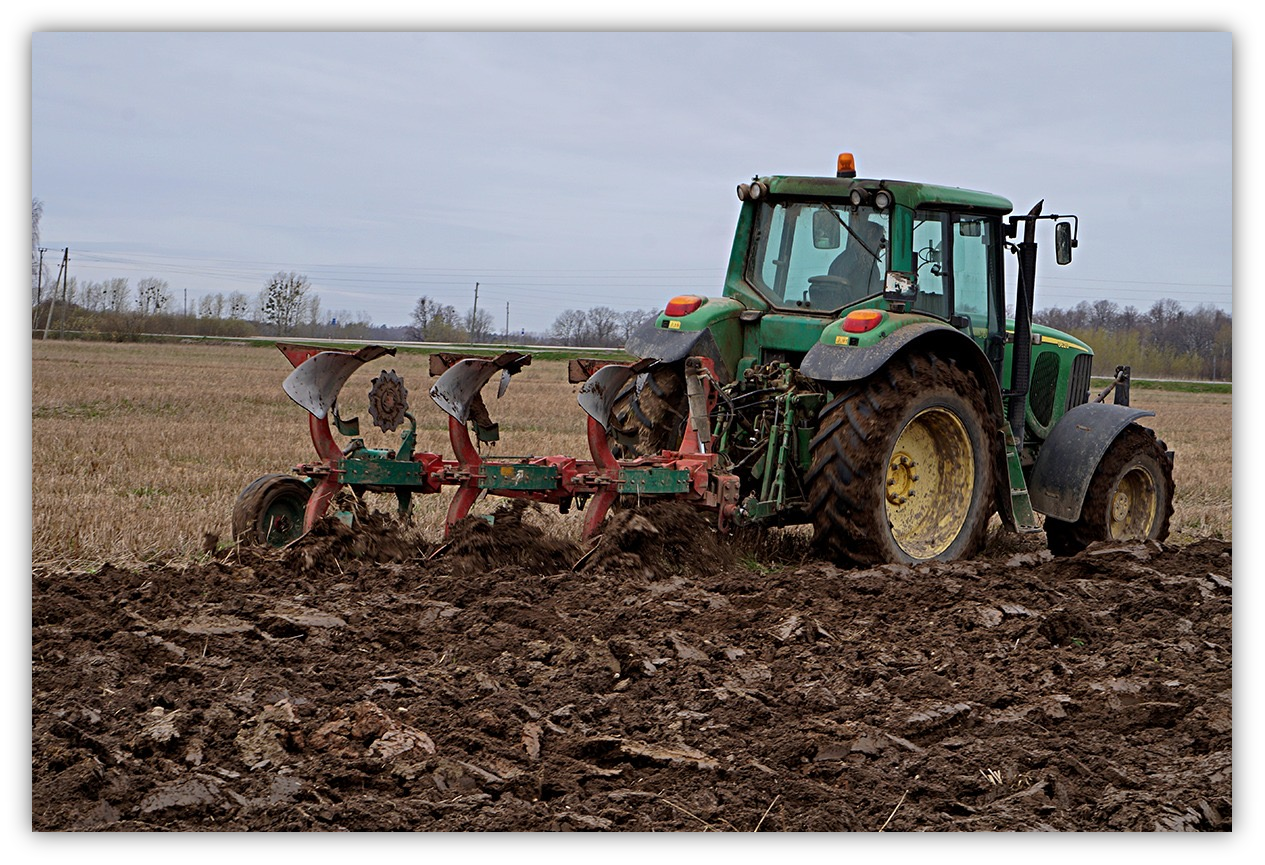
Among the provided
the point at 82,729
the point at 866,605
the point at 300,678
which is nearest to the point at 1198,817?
the point at 866,605

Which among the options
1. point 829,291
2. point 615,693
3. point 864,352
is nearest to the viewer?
point 615,693

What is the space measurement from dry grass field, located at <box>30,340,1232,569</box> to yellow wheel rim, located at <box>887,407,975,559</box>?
2.20m

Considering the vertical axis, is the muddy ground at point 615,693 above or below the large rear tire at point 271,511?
below

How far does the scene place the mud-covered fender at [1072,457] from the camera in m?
7.75

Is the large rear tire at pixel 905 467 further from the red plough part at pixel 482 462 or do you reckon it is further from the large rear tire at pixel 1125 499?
the large rear tire at pixel 1125 499

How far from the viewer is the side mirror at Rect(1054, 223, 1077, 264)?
7.32 meters

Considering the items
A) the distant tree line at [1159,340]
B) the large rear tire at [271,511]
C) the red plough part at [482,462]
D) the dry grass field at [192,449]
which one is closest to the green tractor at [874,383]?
the red plough part at [482,462]

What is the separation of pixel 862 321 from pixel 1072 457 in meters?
2.22

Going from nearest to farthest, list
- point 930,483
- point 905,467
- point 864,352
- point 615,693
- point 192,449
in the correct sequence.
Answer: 1. point 615,693
2. point 864,352
3. point 905,467
4. point 930,483
5. point 192,449

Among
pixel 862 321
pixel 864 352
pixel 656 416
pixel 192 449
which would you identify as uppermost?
pixel 862 321

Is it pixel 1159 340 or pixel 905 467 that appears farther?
pixel 1159 340

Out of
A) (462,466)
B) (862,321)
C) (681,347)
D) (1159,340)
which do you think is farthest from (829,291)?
(1159,340)

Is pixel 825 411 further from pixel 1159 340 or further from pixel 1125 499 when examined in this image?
pixel 1159 340

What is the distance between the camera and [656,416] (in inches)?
288
